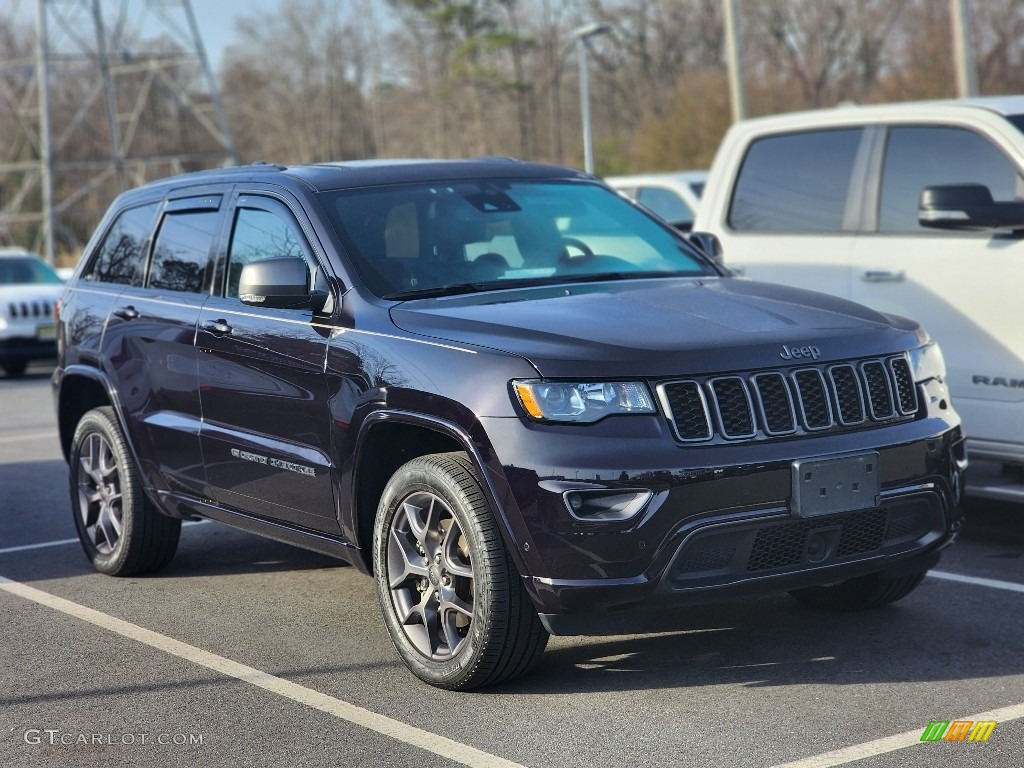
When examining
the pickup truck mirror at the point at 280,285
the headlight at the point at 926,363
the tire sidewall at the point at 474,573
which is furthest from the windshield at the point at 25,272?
the headlight at the point at 926,363

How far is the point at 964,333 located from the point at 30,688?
446 cm

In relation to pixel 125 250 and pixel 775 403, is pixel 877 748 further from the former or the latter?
pixel 125 250

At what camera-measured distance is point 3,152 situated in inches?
2199

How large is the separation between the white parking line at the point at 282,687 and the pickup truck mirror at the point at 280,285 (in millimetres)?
1323

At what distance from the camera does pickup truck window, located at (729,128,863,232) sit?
7.92m

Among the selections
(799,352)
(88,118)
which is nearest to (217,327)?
(799,352)

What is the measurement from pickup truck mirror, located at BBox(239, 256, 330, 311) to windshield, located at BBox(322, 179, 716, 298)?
21 centimetres

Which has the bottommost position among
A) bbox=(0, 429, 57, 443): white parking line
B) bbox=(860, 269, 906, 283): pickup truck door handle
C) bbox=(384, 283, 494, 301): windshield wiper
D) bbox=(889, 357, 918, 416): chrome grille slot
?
bbox=(0, 429, 57, 443): white parking line

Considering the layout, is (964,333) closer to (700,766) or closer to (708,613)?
(708,613)

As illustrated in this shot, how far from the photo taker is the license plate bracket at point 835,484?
4664 mm

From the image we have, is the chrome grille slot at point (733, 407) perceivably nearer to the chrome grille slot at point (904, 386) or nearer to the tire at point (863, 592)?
the chrome grille slot at point (904, 386)

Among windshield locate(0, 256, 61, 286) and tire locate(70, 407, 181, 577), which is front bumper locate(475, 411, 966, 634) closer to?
tire locate(70, 407, 181, 577)

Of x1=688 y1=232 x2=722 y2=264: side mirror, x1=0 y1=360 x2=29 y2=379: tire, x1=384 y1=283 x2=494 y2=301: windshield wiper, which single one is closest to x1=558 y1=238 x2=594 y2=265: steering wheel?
x1=384 y1=283 x2=494 y2=301: windshield wiper

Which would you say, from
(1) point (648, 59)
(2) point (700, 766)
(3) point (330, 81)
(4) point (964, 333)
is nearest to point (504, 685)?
(2) point (700, 766)
